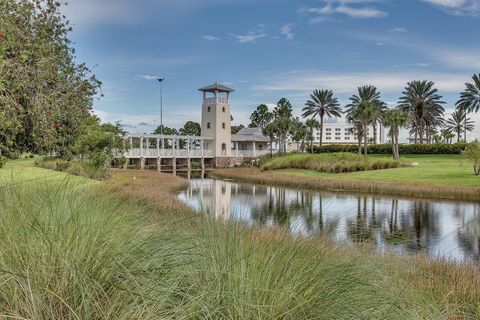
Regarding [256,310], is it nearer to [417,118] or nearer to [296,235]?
[296,235]

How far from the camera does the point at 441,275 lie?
6.67 metres

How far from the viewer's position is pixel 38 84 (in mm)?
9266

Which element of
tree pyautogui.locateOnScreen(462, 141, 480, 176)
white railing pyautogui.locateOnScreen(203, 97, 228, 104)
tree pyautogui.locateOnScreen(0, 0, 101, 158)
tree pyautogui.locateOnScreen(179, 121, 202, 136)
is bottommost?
tree pyautogui.locateOnScreen(462, 141, 480, 176)

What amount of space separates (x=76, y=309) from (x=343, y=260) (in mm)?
2076

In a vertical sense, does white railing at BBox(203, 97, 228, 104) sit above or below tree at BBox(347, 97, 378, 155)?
above

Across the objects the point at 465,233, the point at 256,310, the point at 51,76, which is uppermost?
the point at 51,76

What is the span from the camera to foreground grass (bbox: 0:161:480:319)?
292cm

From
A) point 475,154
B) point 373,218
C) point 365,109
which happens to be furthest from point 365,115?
point 373,218

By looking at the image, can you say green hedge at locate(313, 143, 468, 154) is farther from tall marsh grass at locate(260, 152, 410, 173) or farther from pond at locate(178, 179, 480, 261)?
pond at locate(178, 179, 480, 261)

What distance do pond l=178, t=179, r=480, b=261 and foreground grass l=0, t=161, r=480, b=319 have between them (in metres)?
0.90

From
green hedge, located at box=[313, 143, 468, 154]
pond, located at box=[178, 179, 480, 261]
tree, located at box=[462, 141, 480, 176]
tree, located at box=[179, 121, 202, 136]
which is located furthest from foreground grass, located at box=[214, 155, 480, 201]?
tree, located at box=[179, 121, 202, 136]

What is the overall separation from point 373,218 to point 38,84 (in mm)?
11173

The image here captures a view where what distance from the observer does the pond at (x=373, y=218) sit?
5125mm

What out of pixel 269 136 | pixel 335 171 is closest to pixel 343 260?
pixel 335 171
